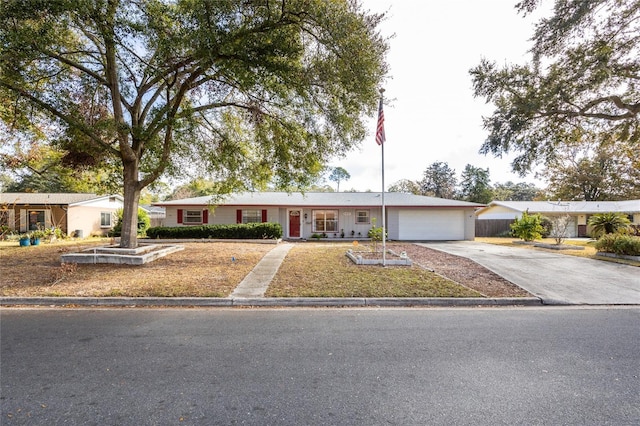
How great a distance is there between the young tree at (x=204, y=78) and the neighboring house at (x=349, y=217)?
8.08 metres

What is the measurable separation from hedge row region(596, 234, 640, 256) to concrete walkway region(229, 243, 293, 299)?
41.9 feet

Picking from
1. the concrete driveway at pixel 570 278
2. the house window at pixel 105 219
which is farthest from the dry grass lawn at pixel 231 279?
the house window at pixel 105 219

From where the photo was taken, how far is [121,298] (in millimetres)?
6348

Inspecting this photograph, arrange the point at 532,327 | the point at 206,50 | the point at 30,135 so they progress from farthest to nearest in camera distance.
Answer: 1. the point at 30,135
2. the point at 206,50
3. the point at 532,327

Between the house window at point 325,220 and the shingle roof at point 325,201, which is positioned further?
the house window at point 325,220

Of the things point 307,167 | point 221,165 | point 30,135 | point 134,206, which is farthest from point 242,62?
point 30,135

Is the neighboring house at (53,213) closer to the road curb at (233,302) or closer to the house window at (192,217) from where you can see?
the house window at (192,217)

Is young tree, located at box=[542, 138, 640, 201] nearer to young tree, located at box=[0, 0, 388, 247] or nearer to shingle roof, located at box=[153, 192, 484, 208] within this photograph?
shingle roof, located at box=[153, 192, 484, 208]

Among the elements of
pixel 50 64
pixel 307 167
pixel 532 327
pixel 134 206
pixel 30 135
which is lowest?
pixel 532 327

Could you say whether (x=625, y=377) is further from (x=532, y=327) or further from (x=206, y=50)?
(x=206, y=50)

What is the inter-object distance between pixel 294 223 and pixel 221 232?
5.30 m

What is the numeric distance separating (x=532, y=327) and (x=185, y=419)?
5056 millimetres

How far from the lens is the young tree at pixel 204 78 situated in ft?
24.8

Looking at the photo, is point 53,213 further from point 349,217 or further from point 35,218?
point 349,217
